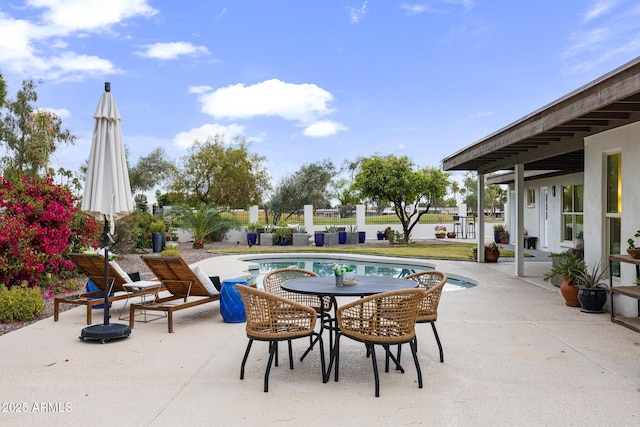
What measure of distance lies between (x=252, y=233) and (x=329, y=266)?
23.1 feet

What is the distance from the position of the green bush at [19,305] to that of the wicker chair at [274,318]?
409 cm

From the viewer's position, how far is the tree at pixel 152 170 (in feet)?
101

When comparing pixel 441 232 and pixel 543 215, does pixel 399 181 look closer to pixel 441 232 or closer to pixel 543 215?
pixel 543 215

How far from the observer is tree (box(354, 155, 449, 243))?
64.2ft

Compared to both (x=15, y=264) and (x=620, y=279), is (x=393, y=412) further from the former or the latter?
(x=15, y=264)

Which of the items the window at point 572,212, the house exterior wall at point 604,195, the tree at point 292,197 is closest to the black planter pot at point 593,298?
the house exterior wall at point 604,195

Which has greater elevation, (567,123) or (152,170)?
(152,170)

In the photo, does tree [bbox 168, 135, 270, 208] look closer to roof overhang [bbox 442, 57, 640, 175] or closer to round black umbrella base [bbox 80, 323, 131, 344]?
roof overhang [bbox 442, 57, 640, 175]

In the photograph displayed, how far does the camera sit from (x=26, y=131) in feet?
98.7

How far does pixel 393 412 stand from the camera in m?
3.53

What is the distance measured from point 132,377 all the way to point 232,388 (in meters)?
0.96

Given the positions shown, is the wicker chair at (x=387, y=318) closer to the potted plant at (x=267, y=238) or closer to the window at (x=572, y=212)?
the window at (x=572, y=212)

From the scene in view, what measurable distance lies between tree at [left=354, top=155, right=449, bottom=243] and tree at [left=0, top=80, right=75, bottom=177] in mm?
18259

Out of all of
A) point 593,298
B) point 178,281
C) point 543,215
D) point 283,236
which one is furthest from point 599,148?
point 283,236
